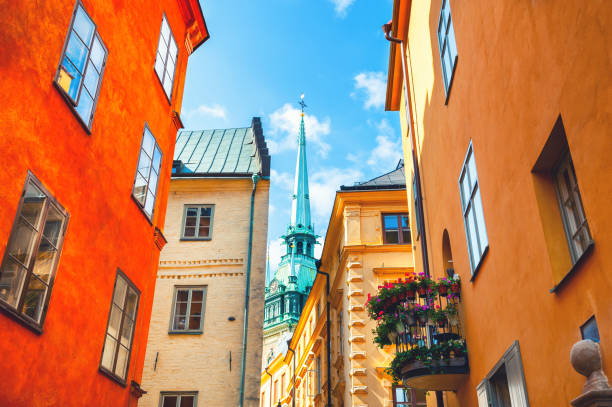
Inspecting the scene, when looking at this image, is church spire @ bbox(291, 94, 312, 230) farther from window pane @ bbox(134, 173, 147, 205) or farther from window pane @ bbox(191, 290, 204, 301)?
window pane @ bbox(134, 173, 147, 205)

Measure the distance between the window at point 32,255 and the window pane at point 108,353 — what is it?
2201 millimetres

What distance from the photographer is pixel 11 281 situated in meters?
6.97

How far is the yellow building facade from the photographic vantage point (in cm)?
2086

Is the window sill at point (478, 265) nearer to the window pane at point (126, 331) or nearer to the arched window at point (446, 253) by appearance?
the arched window at point (446, 253)

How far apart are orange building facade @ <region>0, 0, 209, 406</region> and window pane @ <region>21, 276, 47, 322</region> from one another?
20 millimetres

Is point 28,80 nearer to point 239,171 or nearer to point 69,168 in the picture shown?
point 69,168

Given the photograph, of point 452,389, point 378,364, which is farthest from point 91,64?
point 378,364

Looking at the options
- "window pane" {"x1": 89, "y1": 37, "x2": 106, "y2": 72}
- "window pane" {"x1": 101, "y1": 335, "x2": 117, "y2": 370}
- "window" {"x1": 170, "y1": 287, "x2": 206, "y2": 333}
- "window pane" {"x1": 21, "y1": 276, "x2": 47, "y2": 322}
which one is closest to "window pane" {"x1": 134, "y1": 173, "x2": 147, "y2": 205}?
"window pane" {"x1": 89, "y1": 37, "x2": 106, "y2": 72}

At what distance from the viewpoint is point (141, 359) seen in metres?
11.3

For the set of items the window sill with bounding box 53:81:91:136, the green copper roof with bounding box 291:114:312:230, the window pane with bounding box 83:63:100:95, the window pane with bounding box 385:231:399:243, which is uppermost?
the green copper roof with bounding box 291:114:312:230

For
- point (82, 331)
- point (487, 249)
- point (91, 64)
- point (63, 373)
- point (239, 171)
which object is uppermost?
point (239, 171)

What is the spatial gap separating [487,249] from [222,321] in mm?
11149

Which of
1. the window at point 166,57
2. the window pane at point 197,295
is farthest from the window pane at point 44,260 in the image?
the window pane at point 197,295

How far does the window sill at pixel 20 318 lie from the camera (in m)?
6.76
